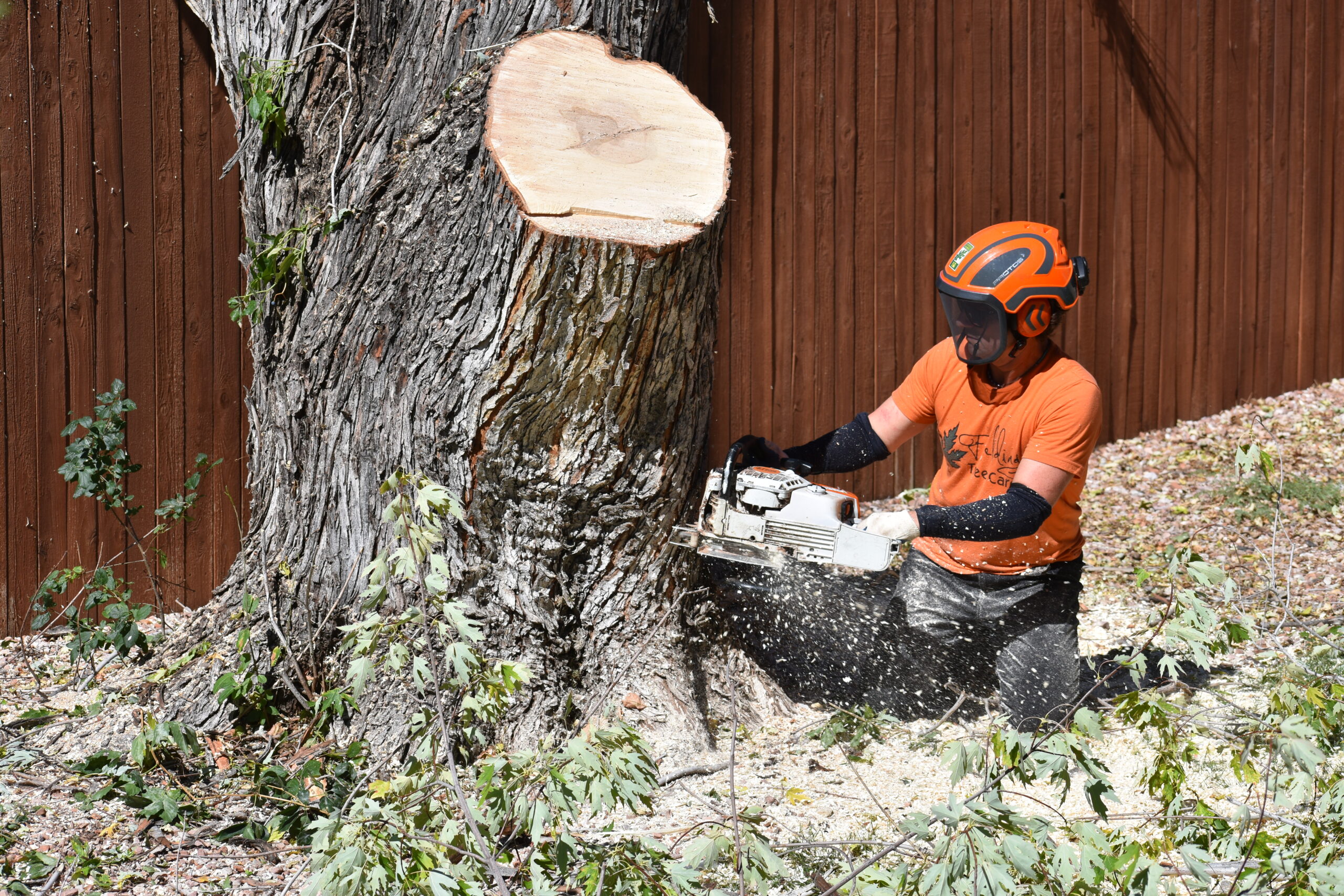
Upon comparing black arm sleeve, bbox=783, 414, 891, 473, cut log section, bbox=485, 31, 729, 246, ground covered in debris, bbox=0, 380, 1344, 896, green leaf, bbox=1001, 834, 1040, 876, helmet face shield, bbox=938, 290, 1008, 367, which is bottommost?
ground covered in debris, bbox=0, 380, 1344, 896

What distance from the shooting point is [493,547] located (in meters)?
2.80

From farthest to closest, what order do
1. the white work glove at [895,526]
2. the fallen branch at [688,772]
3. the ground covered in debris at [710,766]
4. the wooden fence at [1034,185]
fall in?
the wooden fence at [1034,185] < the white work glove at [895,526] < the fallen branch at [688,772] < the ground covered in debris at [710,766]

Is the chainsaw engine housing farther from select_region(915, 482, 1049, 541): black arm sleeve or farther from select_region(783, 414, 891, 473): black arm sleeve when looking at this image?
select_region(783, 414, 891, 473): black arm sleeve

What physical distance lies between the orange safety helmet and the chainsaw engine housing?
0.65m

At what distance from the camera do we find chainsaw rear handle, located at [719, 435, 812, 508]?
298cm

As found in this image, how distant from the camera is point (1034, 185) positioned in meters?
5.87

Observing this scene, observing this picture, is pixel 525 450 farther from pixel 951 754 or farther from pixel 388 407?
pixel 951 754

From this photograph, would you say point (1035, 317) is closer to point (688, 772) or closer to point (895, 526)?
point (895, 526)

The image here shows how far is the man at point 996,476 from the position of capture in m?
3.10

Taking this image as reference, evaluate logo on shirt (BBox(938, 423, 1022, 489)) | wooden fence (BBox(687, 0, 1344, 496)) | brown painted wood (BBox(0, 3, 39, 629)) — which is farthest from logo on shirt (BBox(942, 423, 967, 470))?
brown painted wood (BBox(0, 3, 39, 629))

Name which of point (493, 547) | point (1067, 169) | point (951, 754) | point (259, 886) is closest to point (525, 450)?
point (493, 547)

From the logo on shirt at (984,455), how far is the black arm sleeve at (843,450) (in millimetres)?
204

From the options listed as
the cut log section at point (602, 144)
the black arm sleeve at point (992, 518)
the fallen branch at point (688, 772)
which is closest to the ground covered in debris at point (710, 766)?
the fallen branch at point (688, 772)

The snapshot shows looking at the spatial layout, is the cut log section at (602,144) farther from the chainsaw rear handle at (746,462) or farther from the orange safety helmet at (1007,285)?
the orange safety helmet at (1007,285)
